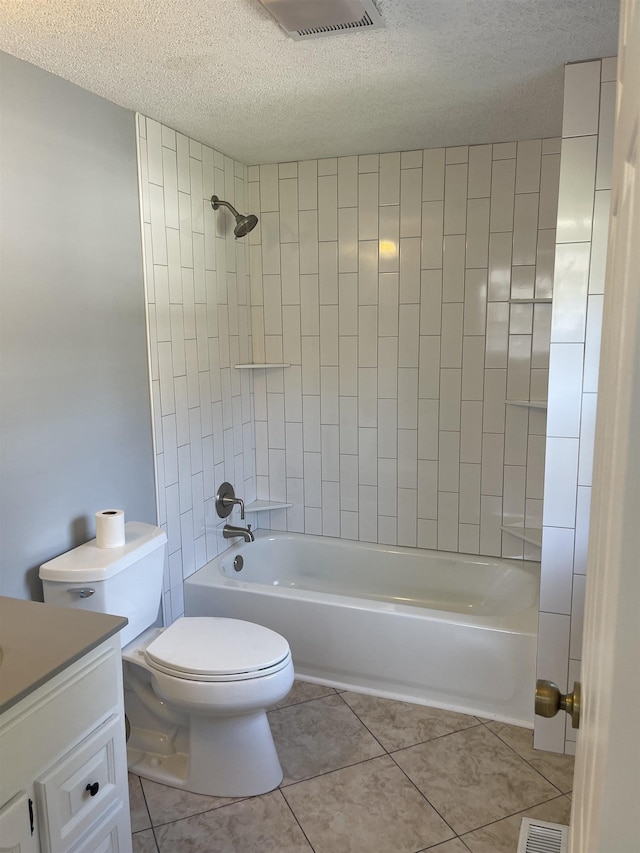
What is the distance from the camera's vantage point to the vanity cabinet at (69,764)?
46.5 inches

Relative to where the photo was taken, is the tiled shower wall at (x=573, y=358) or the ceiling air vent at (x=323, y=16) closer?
the ceiling air vent at (x=323, y=16)

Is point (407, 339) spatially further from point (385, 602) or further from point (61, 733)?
point (61, 733)

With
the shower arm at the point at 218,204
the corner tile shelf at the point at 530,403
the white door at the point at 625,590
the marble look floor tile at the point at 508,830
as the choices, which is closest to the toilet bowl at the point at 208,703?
the marble look floor tile at the point at 508,830

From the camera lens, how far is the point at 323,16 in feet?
5.15

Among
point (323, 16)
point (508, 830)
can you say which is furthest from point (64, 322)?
point (508, 830)

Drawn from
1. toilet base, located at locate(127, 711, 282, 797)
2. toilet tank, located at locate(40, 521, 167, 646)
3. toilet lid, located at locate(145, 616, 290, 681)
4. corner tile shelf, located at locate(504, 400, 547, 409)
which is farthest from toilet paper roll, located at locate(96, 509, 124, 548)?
corner tile shelf, located at locate(504, 400, 547, 409)

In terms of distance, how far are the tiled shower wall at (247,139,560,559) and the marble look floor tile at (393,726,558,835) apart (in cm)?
97

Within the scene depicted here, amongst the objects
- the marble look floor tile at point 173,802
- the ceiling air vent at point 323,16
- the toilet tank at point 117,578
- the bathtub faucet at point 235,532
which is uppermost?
the ceiling air vent at point 323,16

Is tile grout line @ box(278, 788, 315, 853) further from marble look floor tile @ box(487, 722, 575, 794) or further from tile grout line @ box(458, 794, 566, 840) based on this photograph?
marble look floor tile @ box(487, 722, 575, 794)

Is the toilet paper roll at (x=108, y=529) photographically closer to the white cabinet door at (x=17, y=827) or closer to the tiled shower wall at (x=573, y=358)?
the white cabinet door at (x=17, y=827)

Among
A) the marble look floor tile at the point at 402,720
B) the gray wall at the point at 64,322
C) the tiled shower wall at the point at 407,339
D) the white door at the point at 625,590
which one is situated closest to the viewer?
the white door at the point at 625,590

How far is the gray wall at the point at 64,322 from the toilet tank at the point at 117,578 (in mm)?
84

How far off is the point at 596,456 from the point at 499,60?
170 cm

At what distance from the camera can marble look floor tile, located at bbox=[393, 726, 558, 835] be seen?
2008mm
